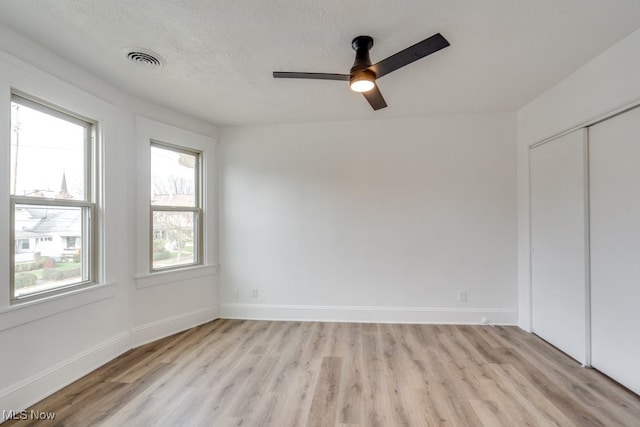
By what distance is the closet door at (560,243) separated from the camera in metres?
2.43

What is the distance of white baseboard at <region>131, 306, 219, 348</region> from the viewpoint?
2.86m

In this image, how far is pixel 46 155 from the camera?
7.09 feet

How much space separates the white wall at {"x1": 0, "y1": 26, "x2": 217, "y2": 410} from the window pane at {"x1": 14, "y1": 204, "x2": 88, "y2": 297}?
0.16m

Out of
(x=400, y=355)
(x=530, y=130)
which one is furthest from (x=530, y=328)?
(x=530, y=130)

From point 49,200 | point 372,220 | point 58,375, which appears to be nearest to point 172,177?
point 49,200

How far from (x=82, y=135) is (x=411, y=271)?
3749 millimetres

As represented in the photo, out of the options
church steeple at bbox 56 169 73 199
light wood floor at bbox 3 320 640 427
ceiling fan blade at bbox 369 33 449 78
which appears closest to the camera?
ceiling fan blade at bbox 369 33 449 78

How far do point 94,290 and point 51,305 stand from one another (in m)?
0.35

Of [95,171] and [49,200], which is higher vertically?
[95,171]

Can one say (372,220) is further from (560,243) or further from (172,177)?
(172,177)

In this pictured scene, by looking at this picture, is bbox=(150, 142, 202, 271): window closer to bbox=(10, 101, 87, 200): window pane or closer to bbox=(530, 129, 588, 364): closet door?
bbox=(10, 101, 87, 200): window pane

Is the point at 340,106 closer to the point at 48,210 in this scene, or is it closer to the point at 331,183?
the point at 331,183

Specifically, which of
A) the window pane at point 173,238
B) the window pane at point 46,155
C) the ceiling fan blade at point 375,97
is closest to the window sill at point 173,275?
the window pane at point 173,238

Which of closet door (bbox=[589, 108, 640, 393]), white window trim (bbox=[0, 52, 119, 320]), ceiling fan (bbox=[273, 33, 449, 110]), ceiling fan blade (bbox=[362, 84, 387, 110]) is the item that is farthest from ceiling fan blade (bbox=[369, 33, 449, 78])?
white window trim (bbox=[0, 52, 119, 320])
